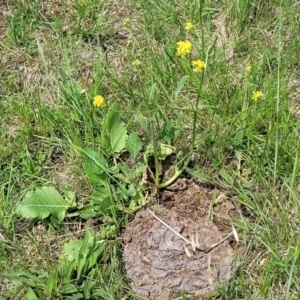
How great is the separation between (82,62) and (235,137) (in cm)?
82

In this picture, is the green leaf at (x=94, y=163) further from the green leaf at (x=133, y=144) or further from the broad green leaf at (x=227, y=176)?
the broad green leaf at (x=227, y=176)

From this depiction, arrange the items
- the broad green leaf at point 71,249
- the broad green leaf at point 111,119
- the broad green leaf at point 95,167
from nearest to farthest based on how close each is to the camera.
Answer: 1. the broad green leaf at point 71,249
2. the broad green leaf at point 95,167
3. the broad green leaf at point 111,119

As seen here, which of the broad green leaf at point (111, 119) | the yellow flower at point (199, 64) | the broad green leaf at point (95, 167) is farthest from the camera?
the broad green leaf at point (111, 119)

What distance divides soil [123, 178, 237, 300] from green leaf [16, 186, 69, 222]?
0.84 feet

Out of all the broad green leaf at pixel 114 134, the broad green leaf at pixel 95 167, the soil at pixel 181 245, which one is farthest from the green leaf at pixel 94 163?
the soil at pixel 181 245

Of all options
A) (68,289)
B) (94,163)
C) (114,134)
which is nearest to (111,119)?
(114,134)

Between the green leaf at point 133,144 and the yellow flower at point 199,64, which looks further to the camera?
the green leaf at point 133,144

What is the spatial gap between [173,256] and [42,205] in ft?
1.66

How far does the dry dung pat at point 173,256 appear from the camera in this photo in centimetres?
184

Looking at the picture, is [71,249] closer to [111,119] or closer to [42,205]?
[42,205]

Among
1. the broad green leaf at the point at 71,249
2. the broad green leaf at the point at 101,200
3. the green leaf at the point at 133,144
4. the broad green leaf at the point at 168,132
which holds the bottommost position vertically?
the broad green leaf at the point at 71,249

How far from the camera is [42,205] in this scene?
1995mm

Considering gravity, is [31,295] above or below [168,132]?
below

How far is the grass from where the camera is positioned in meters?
1.87
